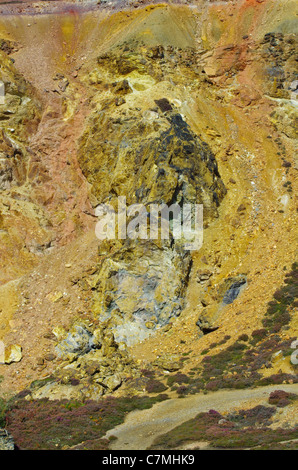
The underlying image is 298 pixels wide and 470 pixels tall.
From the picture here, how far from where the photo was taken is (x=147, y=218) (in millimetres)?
32562

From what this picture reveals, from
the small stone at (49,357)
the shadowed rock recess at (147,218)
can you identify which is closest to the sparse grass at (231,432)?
the shadowed rock recess at (147,218)

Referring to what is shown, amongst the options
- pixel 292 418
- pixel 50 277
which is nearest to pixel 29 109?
pixel 50 277

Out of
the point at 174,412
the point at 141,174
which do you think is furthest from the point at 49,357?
the point at 141,174

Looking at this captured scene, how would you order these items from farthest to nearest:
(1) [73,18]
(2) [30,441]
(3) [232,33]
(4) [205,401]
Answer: (1) [73,18]
(3) [232,33]
(4) [205,401]
(2) [30,441]

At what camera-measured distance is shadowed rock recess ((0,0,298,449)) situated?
2391 centimetres

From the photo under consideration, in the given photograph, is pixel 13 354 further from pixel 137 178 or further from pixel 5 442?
pixel 137 178

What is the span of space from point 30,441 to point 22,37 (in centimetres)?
4809

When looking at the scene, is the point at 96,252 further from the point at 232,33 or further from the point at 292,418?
the point at 232,33

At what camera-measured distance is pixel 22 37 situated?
176 feet

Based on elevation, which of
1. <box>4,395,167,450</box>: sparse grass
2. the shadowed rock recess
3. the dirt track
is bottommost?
<box>4,395,167,450</box>: sparse grass

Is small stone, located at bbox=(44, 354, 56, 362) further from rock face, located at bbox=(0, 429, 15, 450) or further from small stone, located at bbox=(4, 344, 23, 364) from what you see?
rock face, located at bbox=(0, 429, 15, 450)

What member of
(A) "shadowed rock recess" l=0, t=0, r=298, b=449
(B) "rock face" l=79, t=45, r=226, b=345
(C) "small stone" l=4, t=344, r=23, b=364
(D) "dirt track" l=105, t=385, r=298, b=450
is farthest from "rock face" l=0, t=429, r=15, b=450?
(B) "rock face" l=79, t=45, r=226, b=345

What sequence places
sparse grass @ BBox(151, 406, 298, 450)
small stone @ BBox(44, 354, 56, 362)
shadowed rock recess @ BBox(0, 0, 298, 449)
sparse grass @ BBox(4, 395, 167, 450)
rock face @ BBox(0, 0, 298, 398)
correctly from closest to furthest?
sparse grass @ BBox(151, 406, 298, 450) < sparse grass @ BBox(4, 395, 167, 450) < shadowed rock recess @ BBox(0, 0, 298, 449) < small stone @ BBox(44, 354, 56, 362) < rock face @ BBox(0, 0, 298, 398)

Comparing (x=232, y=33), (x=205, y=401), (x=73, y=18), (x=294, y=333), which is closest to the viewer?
(x=205, y=401)
